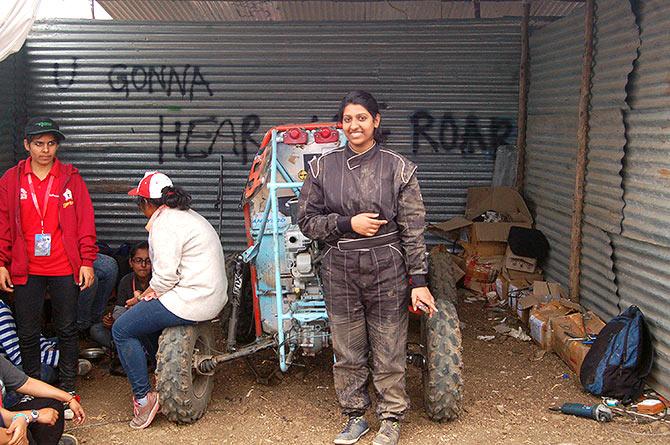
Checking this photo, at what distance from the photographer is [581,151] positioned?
24.3ft

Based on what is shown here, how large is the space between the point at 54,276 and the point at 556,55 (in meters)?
5.72

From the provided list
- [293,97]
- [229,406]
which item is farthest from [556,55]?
[229,406]

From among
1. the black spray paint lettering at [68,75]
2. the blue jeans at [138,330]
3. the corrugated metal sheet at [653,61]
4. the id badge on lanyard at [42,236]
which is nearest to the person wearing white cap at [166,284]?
the blue jeans at [138,330]

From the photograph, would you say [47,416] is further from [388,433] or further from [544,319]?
[544,319]

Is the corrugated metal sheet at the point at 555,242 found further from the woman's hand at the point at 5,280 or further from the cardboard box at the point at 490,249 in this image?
the woman's hand at the point at 5,280

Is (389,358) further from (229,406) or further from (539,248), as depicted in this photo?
(539,248)

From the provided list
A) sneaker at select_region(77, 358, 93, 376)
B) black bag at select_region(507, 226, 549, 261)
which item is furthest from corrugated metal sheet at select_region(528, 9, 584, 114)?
sneaker at select_region(77, 358, 93, 376)

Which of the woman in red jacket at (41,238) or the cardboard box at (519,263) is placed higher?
the woman in red jacket at (41,238)

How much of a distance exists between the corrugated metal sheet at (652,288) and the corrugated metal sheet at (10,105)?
21.7 feet

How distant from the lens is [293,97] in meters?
9.37

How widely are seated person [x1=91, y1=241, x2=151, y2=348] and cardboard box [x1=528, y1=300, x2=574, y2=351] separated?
3.52 m

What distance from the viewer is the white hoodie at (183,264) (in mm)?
5211

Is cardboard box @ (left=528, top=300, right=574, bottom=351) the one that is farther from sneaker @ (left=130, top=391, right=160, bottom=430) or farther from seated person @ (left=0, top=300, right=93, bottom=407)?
seated person @ (left=0, top=300, right=93, bottom=407)

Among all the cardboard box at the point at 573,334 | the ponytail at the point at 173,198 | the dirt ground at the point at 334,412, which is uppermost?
the ponytail at the point at 173,198
